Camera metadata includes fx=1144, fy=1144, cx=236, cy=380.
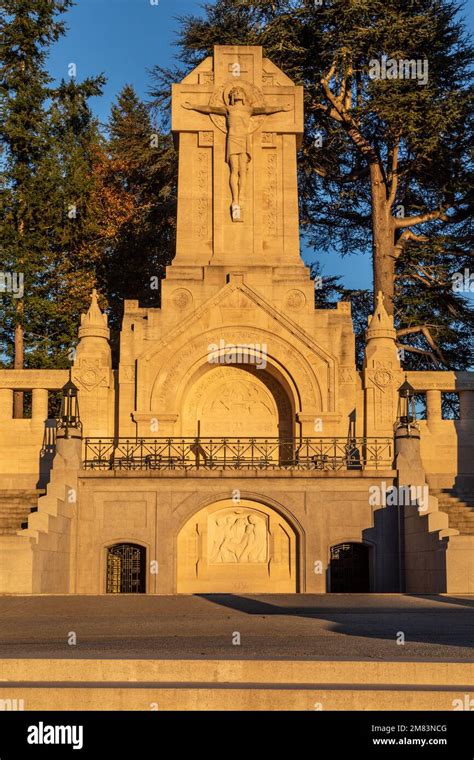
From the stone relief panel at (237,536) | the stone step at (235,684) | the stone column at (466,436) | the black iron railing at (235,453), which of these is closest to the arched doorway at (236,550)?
the stone relief panel at (237,536)

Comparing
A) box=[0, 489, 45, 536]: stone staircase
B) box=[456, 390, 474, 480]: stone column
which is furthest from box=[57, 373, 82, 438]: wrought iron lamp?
box=[456, 390, 474, 480]: stone column

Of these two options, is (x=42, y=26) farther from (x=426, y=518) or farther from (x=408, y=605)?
(x=408, y=605)

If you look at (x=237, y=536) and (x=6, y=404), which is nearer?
(x=237, y=536)

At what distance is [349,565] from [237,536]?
10.4 ft

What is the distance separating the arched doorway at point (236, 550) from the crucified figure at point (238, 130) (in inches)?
425

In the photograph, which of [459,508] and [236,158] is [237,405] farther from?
[236,158]

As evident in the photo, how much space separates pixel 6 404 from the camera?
37.2 meters

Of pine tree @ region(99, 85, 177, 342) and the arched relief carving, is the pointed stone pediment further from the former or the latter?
pine tree @ region(99, 85, 177, 342)

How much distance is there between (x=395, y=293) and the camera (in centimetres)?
4988

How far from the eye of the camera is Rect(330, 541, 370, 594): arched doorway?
31203 mm

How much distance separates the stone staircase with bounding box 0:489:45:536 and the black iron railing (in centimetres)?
188

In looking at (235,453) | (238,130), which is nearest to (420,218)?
(238,130)

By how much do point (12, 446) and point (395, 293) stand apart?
20.2 meters

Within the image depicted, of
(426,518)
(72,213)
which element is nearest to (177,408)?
(426,518)
